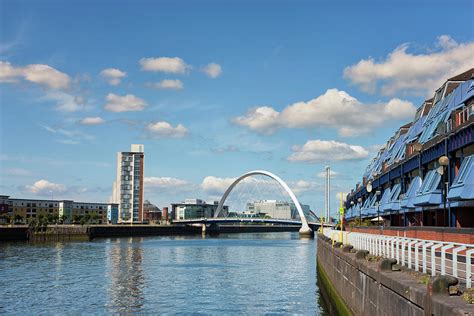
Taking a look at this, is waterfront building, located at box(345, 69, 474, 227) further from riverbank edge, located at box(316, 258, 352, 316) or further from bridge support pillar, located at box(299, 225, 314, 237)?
bridge support pillar, located at box(299, 225, 314, 237)

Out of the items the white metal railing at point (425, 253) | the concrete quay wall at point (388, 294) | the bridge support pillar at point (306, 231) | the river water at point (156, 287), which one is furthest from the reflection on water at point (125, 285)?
the bridge support pillar at point (306, 231)

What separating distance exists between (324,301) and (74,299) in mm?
17940

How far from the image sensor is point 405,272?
17.4 metres

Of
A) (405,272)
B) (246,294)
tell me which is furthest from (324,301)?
(405,272)

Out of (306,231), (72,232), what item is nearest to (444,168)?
(72,232)

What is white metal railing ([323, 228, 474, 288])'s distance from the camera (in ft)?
43.6

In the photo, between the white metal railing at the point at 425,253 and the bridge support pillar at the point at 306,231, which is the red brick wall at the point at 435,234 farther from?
the bridge support pillar at the point at 306,231

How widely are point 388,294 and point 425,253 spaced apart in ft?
6.48

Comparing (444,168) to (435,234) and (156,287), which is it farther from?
(156,287)

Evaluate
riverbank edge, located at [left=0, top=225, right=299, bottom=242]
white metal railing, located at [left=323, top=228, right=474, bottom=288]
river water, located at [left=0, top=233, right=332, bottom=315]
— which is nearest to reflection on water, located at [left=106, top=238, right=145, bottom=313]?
river water, located at [left=0, top=233, right=332, bottom=315]

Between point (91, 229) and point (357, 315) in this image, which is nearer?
point (357, 315)

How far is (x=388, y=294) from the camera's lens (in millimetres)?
16734

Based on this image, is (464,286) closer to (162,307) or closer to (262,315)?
(262,315)

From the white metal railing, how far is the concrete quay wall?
2.23 feet
